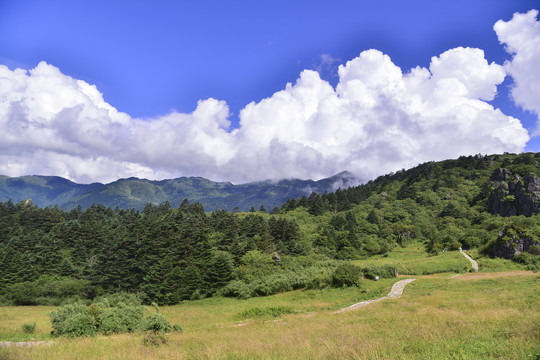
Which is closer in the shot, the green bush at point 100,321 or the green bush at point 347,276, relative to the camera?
the green bush at point 100,321

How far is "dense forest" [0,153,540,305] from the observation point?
52.2 metres

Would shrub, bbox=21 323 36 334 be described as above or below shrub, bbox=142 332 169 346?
below

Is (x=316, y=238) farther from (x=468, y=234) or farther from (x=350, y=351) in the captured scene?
(x=350, y=351)

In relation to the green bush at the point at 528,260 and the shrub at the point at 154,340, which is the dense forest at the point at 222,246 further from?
the shrub at the point at 154,340

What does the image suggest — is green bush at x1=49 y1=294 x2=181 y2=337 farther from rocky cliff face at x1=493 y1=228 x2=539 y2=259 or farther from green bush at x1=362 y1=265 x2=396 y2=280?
rocky cliff face at x1=493 y1=228 x2=539 y2=259

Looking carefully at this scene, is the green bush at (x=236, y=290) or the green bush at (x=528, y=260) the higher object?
the green bush at (x=528, y=260)

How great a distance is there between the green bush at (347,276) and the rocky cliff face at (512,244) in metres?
33.4

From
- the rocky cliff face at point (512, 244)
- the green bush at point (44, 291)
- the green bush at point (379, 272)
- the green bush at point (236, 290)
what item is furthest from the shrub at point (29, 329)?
the rocky cliff face at point (512, 244)

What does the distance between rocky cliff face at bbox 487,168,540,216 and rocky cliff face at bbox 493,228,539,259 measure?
38.0m

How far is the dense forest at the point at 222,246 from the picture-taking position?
171 ft

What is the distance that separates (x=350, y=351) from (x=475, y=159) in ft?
570

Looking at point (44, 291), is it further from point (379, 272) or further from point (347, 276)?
point (379, 272)

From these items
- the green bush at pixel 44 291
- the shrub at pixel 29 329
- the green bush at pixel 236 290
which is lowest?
the green bush at pixel 44 291

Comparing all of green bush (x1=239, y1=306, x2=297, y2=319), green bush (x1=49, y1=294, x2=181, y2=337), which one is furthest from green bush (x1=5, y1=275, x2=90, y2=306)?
green bush (x1=239, y1=306, x2=297, y2=319)
